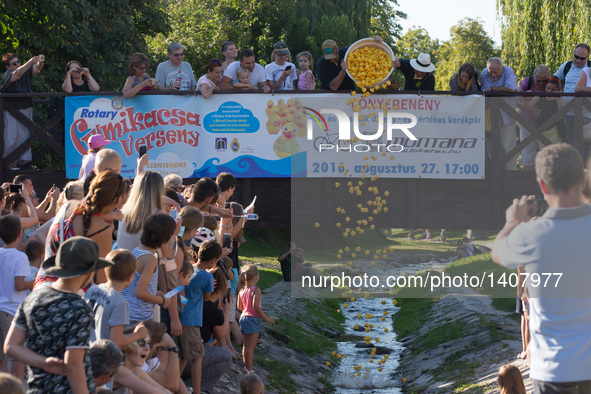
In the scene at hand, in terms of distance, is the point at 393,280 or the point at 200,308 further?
the point at 393,280

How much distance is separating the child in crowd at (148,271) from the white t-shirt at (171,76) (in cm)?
618

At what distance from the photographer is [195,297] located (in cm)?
760

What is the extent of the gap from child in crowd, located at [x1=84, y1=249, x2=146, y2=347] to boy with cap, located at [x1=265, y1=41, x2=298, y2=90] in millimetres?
6703

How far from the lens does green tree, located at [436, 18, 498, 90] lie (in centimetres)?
5356

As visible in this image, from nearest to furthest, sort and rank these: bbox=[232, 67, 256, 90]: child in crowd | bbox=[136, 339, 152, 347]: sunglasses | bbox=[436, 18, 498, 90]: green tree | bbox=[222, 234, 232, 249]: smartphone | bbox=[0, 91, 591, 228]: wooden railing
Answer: bbox=[136, 339, 152, 347]: sunglasses
bbox=[222, 234, 232, 249]: smartphone
bbox=[0, 91, 591, 228]: wooden railing
bbox=[232, 67, 256, 90]: child in crowd
bbox=[436, 18, 498, 90]: green tree

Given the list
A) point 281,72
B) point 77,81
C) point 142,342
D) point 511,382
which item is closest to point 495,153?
point 281,72

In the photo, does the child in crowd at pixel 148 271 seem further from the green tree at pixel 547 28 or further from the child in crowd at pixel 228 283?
the green tree at pixel 547 28

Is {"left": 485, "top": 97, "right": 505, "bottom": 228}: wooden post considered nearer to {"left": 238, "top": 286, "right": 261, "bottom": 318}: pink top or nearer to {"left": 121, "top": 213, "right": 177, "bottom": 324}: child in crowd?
{"left": 238, "top": 286, "right": 261, "bottom": 318}: pink top

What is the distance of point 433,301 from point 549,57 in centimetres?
892

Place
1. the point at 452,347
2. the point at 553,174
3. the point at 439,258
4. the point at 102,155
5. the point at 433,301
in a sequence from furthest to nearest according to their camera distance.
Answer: the point at 439,258 → the point at 433,301 → the point at 452,347 → the point at 102,155 → the point at 553,174

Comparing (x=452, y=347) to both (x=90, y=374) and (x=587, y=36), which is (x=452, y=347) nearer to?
(x=587, y=36)

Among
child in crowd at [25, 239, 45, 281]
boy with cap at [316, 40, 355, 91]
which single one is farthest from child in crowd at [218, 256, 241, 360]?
boy with cap at [316, 40, 355, 91]

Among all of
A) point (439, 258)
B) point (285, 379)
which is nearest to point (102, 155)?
point (285, 379)

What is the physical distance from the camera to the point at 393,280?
3347cm
